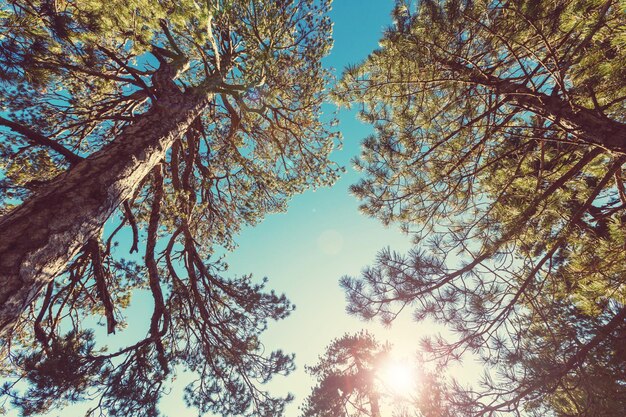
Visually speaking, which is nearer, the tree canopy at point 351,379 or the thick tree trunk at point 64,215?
the thick tree trunk at point 64,215

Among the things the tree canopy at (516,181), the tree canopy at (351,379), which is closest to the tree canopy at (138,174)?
the tree canopy at (516,181)

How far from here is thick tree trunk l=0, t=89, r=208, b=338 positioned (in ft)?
4.57

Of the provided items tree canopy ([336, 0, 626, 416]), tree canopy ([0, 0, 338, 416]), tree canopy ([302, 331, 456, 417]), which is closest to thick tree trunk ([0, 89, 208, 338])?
tree canopy ([0, 0, 338, 416])

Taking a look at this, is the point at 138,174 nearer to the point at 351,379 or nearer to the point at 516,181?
the point at 516,181

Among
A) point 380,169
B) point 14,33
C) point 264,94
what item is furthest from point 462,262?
point 14,33

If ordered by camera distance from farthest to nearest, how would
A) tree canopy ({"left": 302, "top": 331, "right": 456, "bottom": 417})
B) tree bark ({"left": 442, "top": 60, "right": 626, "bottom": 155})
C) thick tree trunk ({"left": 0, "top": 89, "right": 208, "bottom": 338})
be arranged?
tree canopy ({"left": 302, "top": 331, "right": 456, "bottom": 417}), tree bark ({"left": 442, "top": 60, "right": 626, "bottom": 155}), thick tree trunk ({"left": 0, "top": 89, "right": 208, "bottom": 338})

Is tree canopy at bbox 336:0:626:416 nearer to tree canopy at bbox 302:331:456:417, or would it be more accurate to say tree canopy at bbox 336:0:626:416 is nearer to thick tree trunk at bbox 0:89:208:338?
thick tree trunk at bbox 0:89:208:338

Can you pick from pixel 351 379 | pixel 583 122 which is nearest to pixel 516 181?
pixel 583 122

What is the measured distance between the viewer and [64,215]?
1.69 meters

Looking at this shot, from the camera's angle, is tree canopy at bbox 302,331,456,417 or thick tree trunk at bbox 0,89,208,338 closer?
thick tree trunk at bbox 0,89,208,338

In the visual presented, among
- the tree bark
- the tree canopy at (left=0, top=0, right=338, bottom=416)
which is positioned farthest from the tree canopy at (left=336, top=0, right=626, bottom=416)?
the tree canopy at (left=0, top=0, right=338, bottom=416)

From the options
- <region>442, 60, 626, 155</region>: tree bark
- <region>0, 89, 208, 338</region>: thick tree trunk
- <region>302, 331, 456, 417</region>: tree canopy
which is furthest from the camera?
<region>302, 331, 456, 417</region>: tree canopy

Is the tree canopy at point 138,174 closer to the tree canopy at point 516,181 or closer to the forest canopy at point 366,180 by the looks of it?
the forest canopy at point 366,180

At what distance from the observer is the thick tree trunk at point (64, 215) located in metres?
1.39
